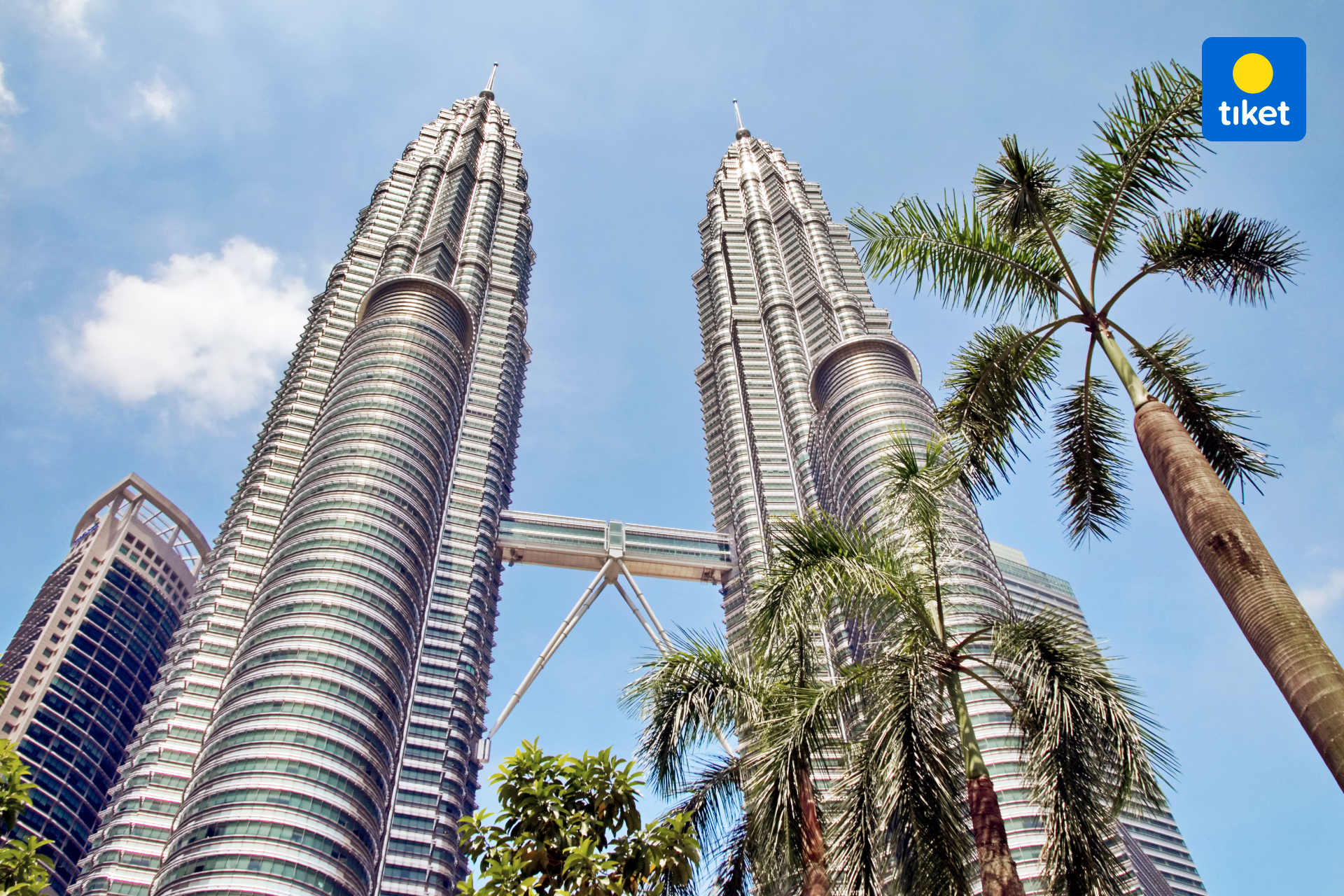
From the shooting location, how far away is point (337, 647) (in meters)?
91.1

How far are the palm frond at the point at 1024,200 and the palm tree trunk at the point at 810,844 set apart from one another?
934 cm

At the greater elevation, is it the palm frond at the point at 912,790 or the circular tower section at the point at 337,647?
the circular tower section at the point at 337,647

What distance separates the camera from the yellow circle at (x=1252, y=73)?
1527 cm

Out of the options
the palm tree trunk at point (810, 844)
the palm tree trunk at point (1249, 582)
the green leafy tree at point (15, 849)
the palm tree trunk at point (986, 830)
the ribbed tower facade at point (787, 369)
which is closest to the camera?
the palm tree trunk at point (1249, 582)

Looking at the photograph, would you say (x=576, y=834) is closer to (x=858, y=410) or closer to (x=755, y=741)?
(x=755, y=741)

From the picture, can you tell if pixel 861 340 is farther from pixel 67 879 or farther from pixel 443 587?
pixel 67 879

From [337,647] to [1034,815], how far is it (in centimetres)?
6450

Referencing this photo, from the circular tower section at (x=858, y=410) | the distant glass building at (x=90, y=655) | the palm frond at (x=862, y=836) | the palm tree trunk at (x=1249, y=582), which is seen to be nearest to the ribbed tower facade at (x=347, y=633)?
the distant glass building at (x=90, y=655)

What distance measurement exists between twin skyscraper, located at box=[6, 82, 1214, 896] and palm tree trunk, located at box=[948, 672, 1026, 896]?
30068mm

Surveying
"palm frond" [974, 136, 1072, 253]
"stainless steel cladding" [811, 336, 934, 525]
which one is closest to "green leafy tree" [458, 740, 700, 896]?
"palm frond" [974, 136, 1072, 253]

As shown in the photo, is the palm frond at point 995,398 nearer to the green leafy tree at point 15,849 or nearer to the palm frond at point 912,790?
the palm frond at point 912,790

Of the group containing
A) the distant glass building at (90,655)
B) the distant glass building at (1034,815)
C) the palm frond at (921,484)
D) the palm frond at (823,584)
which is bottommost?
the palm frond at (823,584)

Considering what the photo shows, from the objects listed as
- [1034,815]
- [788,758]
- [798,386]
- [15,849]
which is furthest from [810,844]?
[798,386]

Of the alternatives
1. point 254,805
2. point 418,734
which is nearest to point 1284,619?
point 254,805
